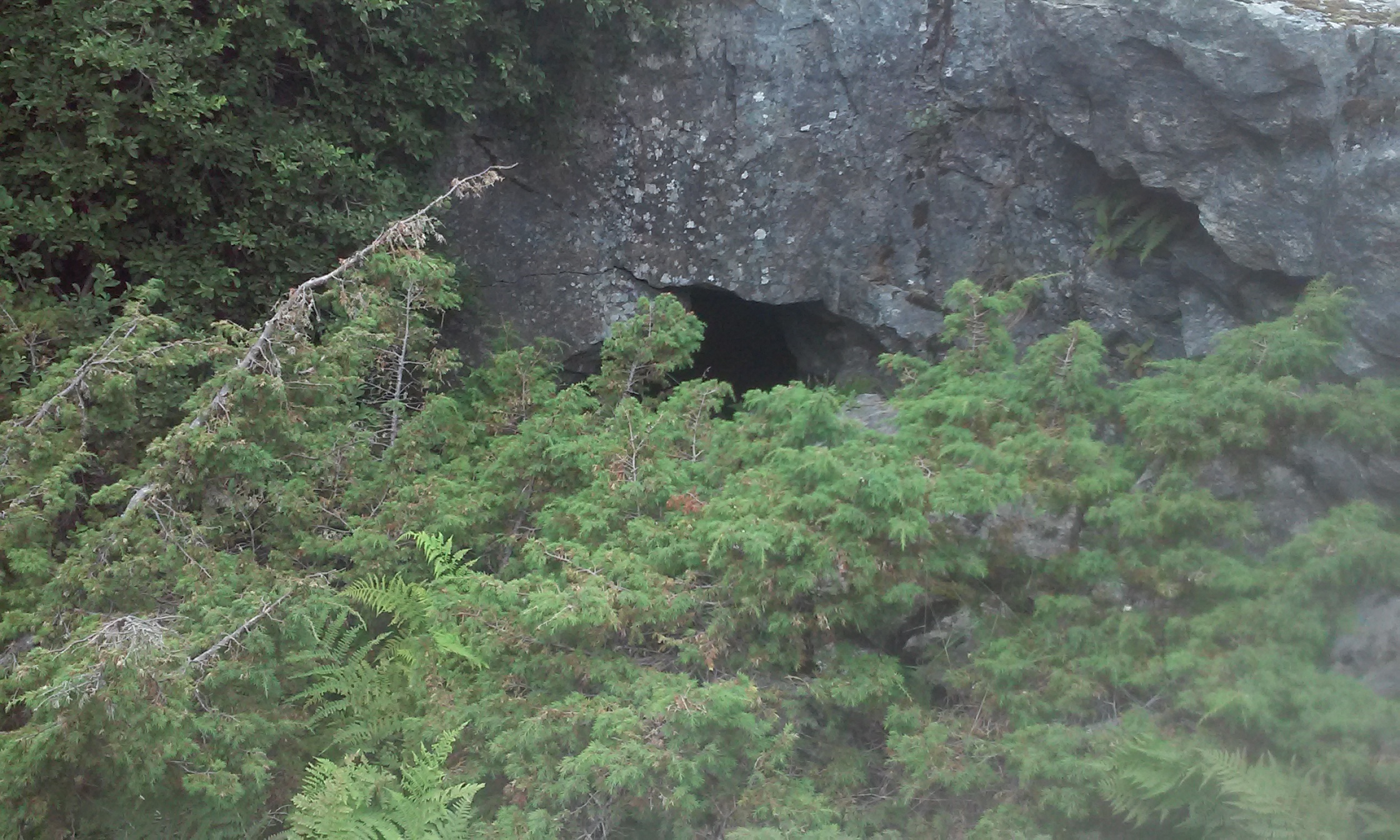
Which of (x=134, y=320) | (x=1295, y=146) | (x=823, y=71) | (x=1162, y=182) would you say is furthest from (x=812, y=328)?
(x=134, y=320)

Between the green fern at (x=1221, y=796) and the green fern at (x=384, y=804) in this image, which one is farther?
the green fern at (x=384, y=804)

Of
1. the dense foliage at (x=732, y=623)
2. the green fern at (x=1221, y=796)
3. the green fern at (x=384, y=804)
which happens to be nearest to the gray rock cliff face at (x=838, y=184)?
the dense foliage at (x=732, y=623)

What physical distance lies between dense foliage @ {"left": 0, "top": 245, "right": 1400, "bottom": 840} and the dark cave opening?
3.70m

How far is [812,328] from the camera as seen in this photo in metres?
8.13

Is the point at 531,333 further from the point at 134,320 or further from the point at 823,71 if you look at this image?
the point at 134,320

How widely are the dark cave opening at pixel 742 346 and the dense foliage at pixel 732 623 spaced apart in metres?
3.70

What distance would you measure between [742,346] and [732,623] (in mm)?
5036

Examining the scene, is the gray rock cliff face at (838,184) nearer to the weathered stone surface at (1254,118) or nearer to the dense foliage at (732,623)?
the weathered stone surface at (1254,118)

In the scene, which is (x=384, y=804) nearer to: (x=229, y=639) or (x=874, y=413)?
(x=229, y=639)

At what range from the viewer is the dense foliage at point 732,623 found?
3.21 m

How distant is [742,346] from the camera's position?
857cm

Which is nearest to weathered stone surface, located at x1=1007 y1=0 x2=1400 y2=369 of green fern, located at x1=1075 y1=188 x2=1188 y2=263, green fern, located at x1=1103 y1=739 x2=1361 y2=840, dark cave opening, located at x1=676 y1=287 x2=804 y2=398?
green fern, located at x1=1075 y1=188 x2=1188 y2=263

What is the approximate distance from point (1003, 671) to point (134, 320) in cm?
381

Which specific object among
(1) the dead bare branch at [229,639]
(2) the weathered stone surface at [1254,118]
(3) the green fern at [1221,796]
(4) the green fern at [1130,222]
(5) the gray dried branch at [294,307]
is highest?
(2) the weathered stone surface at [1254,118]
